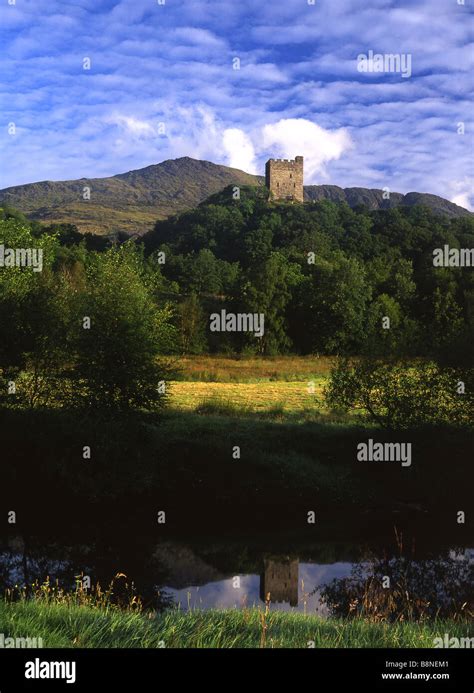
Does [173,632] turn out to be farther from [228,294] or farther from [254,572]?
[228,294]

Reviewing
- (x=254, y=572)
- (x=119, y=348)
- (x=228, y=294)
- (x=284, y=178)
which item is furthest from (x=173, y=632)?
(x=284, y=178)

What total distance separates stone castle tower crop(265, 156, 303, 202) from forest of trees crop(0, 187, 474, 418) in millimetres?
10528

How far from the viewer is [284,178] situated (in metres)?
161

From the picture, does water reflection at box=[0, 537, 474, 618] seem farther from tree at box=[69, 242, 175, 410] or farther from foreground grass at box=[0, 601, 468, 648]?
foreground grass at box=[0, 601, 468, 648]

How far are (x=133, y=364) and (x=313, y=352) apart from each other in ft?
158

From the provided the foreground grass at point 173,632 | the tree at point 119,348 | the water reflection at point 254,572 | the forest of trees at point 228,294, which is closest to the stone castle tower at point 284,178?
the forest of trees at point 228,294

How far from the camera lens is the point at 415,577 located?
1889 centimetres

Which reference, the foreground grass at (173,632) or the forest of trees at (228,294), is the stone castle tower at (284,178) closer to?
the forest of trees at (228,294)

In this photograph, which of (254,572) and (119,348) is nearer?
(254,572)

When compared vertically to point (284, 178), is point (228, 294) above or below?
below

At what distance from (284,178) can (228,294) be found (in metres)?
93.7

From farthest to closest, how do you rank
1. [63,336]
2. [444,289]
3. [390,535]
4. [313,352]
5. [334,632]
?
[444,289] → [313,352] → [63,336] → [390,535] → [334,632]
